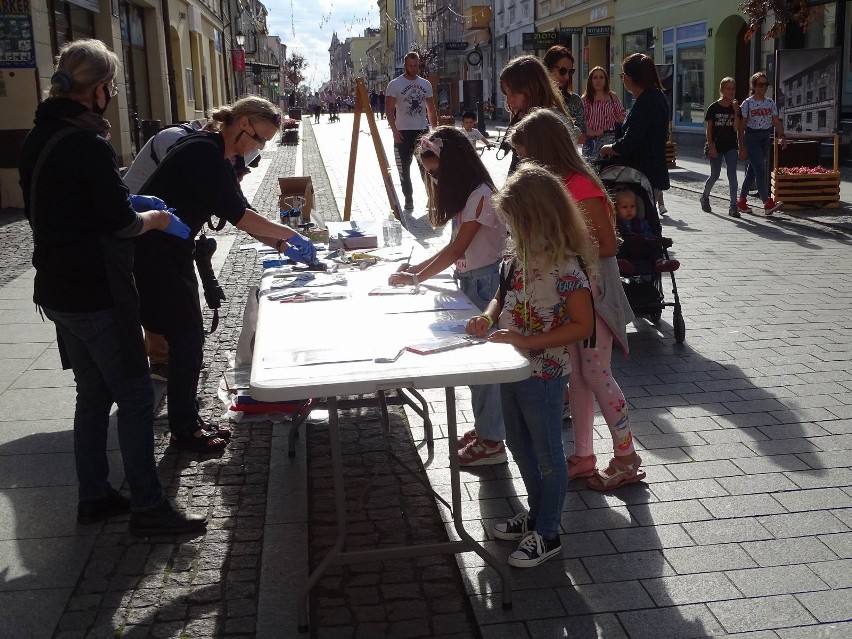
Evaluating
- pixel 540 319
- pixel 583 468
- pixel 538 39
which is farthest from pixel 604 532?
pixel 538 39

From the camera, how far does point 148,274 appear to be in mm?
4473

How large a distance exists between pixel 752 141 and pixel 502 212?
32.8 ft

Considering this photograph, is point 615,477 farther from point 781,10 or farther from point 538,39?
point 538,39

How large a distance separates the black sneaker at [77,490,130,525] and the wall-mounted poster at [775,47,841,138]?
11655 millimetres

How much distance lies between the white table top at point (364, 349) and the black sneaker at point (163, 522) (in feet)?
2.85

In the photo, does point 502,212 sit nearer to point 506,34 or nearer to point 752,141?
point 752,141

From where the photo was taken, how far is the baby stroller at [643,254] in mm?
6668

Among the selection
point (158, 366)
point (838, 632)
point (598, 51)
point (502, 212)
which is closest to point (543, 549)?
point (838, 632)

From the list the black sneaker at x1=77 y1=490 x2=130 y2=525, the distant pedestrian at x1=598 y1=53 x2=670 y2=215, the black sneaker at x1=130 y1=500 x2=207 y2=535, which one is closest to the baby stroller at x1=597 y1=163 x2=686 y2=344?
the distant pedestrian at x1=598 y1=53 x2=670 y2=215

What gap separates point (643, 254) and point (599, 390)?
2748 millimetres

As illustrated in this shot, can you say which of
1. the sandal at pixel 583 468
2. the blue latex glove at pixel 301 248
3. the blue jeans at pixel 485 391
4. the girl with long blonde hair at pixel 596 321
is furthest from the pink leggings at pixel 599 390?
the blue latex glove at pixel 301 248

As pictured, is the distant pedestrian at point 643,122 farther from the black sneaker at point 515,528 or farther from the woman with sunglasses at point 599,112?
the woman with sunglasses at point 599,112

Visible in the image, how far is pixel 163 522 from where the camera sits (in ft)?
12.9

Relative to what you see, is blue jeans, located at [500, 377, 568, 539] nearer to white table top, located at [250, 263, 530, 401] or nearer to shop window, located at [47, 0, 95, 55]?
white table top, located at [250, 263, 530, 401]
